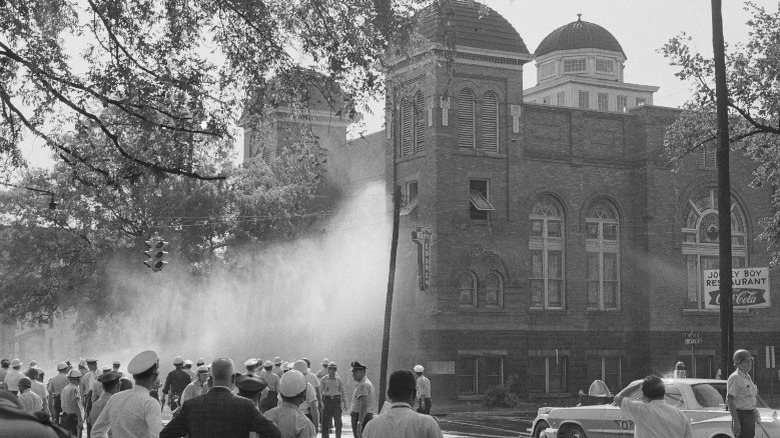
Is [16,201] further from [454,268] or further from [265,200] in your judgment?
[454,268]

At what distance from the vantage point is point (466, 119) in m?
44.1

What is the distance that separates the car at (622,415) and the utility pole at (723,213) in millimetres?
994

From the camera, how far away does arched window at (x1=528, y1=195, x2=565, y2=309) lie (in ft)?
147

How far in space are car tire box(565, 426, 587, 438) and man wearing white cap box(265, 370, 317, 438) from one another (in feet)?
39.2

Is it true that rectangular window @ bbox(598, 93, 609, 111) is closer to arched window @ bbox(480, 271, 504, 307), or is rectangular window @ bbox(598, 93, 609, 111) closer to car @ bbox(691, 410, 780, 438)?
arched window @ bbox(480, 271, 504, 307)

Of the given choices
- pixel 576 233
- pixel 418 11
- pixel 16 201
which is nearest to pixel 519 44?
pixel 576 233

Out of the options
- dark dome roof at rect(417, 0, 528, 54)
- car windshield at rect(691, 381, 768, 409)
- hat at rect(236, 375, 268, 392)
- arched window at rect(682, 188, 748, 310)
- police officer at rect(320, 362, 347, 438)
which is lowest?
police officer at rect(320, 362, 347, 438)

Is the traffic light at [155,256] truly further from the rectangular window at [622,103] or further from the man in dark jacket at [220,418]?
the rectangular window at [622,103]

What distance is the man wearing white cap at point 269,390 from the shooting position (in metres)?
17.1

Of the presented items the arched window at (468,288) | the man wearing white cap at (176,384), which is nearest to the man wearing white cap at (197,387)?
the man wearing white cap at (176,384)

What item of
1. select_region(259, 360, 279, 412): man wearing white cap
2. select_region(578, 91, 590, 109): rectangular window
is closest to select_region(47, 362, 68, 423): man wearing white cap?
select_region(259, 360, 279, 412): man wearing white cap

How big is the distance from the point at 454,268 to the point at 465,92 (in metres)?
6.95

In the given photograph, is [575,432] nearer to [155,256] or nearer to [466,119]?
[155,256]

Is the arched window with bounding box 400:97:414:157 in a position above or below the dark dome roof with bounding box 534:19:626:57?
below
